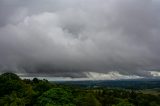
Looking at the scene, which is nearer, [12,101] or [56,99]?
[56,99]

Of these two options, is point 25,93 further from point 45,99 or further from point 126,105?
point 126,105

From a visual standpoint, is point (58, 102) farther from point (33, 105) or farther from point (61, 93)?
point (33, 105)

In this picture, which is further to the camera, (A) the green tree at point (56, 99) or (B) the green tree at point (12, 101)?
(B) the green tree at point (12, 101)

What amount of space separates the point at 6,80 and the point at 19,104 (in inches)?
2148

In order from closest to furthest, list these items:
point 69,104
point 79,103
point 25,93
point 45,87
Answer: point 69,104 < point 79,103 < point 25,93 < point 45,87

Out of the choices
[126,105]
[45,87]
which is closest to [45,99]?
[126,105]

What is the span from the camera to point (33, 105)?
141m

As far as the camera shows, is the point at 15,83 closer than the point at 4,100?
No

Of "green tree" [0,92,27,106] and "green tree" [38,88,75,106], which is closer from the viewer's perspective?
"green tree" [38,88,75,106]

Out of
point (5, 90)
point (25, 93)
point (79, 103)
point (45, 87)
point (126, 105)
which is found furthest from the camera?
point (45, 87)

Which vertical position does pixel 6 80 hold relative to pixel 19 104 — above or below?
above

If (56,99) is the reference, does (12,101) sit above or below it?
below

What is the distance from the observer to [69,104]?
12950cm

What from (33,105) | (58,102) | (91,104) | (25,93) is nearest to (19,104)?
(33,105)
